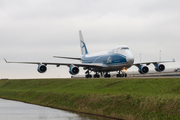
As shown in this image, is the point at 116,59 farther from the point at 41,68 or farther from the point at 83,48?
the point at 83,48

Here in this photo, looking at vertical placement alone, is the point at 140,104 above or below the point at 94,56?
below

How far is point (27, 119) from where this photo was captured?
2803 cm

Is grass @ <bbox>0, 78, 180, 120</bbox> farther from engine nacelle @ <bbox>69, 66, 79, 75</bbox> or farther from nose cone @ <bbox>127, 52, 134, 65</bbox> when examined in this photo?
nose cone @ <bbox>127, 52, 134, 65</bbox>

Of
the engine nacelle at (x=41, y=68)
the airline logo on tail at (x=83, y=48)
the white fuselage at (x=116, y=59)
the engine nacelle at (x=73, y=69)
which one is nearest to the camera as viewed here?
the white fuselage at (x=116, y=59)

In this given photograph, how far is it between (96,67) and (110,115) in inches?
1417

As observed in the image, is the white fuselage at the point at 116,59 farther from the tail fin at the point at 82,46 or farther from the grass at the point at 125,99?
the tail fin at the point at 82,46

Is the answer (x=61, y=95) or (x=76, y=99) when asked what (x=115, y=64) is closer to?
(x=61, y=95)

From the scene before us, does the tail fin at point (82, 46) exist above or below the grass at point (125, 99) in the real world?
above

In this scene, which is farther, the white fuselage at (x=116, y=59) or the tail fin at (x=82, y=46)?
the tail fin at (x=82, y=46)

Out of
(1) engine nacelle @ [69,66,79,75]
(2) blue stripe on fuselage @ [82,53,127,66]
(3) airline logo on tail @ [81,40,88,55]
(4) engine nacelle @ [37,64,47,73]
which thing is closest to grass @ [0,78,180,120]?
(1) engine nacelle @ [69,66,79,75]

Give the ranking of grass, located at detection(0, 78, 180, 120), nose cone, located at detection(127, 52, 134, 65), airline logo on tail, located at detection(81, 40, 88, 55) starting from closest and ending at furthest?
grass, located at detection(0, 78, 180, 120), nose cone, located at detection(127, 52, 134, 65), airline logo on tail, located at detection(81, 40, 88, 55)

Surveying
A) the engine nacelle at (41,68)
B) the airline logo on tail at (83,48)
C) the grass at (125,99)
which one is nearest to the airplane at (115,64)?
the engine nacelle at (41,68)

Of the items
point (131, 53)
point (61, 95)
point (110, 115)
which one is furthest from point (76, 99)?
point (131, 53)

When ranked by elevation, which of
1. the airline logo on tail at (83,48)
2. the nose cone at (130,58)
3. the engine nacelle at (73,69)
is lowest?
the engine nacelle at (73,69)
